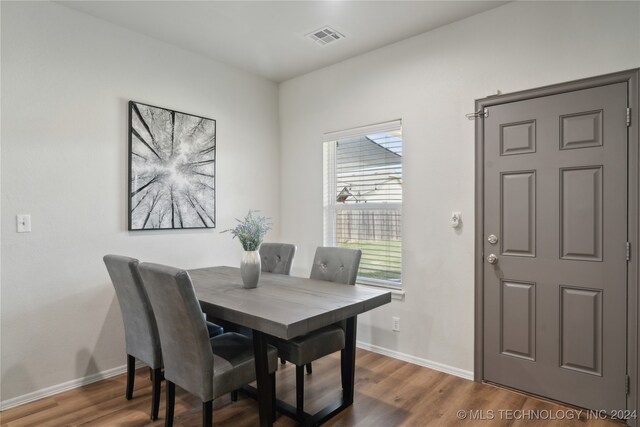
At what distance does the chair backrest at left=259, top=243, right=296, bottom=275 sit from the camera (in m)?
3.24

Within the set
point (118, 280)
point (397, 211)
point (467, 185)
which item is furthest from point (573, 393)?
point (118, 280)

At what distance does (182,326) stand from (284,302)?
0.55m

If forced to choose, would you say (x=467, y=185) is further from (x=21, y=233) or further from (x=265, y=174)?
(x=21, y=233)

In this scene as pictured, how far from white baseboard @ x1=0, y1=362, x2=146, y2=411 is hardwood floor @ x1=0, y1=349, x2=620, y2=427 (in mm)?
38

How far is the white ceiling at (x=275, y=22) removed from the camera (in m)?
2.70

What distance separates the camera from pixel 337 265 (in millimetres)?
2883

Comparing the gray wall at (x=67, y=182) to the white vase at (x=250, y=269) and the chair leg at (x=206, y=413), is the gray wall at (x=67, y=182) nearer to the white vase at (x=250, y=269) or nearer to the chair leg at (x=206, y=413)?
the white vase at (x=250, y=269)

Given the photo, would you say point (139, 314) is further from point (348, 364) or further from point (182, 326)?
point (348, 364)

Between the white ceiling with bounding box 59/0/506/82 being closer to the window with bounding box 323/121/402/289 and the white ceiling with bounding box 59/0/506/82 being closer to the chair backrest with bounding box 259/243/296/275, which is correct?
the window with bounding box 323/121/402/289

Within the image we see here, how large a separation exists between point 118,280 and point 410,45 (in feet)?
9.46

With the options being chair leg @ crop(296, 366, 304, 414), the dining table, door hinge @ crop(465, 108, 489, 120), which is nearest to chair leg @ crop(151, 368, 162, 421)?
the dining table

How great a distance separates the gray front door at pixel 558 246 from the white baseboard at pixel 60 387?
2.87m

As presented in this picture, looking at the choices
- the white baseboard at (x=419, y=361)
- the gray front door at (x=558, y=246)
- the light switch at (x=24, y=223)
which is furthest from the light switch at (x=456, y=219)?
the light switch at (x=24, y=223)

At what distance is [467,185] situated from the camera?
286 cm
